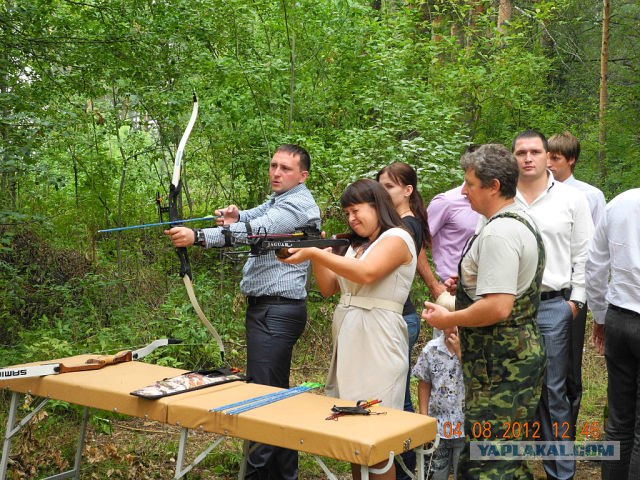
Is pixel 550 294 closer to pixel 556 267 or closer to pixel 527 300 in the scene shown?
pixel 556 267

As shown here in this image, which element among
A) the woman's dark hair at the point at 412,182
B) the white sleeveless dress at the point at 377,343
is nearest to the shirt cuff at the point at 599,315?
the woman's dark hair at the point at 412,182

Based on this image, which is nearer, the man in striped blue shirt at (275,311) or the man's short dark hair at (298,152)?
the man in striped blue shirt at (275,311)

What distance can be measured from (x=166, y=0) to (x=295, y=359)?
347cm

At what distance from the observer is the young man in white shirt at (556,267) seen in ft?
12.4

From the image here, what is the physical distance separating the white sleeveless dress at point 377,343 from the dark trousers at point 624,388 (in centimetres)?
102

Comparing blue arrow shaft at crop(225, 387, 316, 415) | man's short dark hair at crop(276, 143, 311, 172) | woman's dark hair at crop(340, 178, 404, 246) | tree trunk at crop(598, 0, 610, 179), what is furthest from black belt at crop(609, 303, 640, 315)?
tree trunk at crop(598, 0, 610, 179)

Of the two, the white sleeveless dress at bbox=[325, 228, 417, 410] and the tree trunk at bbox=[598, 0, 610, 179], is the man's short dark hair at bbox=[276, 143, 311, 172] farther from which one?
the tree trunk at bbox=[598, 0, 610, 179]

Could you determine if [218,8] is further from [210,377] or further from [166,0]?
[210,377]

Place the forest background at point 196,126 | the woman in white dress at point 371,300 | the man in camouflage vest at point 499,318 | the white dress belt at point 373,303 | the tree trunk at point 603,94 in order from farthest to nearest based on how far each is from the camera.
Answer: the tree trunk at point 603,94, the forest background at point 196,126, the white dress belt at point 373,303, the woman in white dress at point 371,300, the man in camouflage vest at point 499,318

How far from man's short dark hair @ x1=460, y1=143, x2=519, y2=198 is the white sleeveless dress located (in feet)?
1.62

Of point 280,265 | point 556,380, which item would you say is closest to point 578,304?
point 556,380

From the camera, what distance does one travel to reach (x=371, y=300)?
3.19 m

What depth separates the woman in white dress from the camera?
10.0 feet

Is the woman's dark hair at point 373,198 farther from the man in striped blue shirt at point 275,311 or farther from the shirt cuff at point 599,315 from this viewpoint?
the shirt cuff at point 599,315
